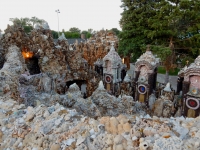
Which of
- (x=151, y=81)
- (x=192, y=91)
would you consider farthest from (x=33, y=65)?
(x=192, y=91)

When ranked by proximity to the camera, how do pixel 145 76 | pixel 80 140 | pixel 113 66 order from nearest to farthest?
pixel 80 140 < pixel 145 76 < pixel 113 66

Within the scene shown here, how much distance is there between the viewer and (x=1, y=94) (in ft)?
19.5

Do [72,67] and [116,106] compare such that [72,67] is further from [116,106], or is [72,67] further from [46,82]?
[116,106]

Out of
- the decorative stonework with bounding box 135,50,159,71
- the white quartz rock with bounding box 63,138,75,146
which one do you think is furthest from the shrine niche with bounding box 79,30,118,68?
the white quartz rock with bounding box 63,138,75,146

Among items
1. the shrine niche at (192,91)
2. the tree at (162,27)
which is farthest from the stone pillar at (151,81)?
the tree at (162,27)

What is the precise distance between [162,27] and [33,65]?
11455 millimetres

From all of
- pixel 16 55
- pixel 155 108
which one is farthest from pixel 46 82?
pixel 155 108

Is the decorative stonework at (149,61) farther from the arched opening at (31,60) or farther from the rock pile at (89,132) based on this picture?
the arched opening at (31,60)

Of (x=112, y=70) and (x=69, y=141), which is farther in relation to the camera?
(x=112, y=70)

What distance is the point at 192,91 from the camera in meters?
9.39

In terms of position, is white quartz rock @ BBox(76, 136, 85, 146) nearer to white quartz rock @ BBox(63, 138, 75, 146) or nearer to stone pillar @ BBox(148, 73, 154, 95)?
white quartz rock @ BBox(63, 138, 75, 146)

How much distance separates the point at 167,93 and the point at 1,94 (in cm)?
910

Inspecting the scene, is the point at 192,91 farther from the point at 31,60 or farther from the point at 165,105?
the point at 31,60

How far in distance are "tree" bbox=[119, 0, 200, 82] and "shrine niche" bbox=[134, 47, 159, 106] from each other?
2.68 m
